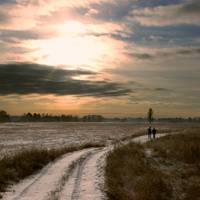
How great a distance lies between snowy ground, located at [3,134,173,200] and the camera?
1561 centimetres

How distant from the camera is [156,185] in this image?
18344mm

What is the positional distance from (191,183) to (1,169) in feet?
32.3

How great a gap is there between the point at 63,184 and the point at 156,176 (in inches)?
203

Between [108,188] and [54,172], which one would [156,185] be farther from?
A: [54,172]

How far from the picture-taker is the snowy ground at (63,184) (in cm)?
1561

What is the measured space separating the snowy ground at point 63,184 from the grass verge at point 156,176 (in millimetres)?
616

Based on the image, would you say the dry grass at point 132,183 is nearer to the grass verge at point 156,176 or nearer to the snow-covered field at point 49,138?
the grass verge at point 156,176

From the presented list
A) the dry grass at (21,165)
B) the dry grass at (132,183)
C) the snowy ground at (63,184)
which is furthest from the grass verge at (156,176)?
the dry grass at (21,165)

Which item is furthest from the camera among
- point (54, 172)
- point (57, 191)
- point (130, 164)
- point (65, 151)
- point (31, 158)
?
point (65, 151)

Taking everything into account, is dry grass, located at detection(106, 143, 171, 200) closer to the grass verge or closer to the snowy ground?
the grass verge

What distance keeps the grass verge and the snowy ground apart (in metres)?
0.62

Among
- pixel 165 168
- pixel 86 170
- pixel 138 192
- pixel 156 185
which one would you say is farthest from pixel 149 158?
pixel 138 192

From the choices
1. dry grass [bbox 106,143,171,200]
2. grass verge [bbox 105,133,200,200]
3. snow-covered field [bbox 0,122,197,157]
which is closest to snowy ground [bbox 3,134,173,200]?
dry grass [bbox 106,143,171,200]

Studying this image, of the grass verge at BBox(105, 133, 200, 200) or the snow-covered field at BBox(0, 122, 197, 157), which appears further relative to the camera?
the snow-covered field at BBox(0, 122, 197, 157)
